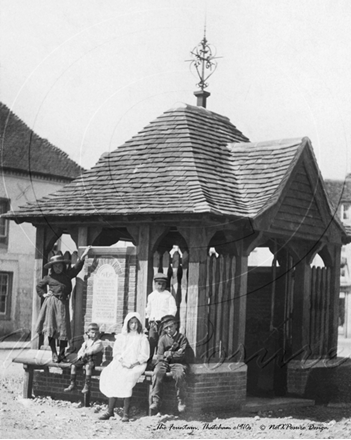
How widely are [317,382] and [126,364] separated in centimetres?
429

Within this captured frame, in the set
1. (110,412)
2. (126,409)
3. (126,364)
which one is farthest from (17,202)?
(126,409)

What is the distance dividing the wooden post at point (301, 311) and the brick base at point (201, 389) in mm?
1987

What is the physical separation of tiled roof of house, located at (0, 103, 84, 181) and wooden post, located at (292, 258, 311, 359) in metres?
17.0

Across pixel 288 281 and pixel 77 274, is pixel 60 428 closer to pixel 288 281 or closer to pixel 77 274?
pixel 77 274

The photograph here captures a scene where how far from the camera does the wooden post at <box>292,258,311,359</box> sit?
549 inches

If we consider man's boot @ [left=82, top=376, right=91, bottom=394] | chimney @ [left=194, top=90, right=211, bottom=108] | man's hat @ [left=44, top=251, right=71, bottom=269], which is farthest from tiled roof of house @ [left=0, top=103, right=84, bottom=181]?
man's boot @ [left=82, top=376, right=91, bottom=394]

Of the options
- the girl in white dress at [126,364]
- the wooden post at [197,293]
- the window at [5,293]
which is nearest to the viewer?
the girl in white dress at [126,364]

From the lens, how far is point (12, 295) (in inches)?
1208

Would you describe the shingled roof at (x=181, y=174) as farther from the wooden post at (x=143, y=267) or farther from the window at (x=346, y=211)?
the window at (x=346, y=211)

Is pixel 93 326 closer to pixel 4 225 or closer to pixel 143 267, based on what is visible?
pixel 143 267

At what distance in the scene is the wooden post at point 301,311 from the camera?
45.8ft

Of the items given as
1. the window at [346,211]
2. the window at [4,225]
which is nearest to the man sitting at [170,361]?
the window at [4,225]

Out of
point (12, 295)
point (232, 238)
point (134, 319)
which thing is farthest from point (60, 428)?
point (12, 295)

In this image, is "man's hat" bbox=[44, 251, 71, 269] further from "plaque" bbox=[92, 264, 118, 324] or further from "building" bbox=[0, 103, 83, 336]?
"building" bbox=[0, 103, 83, 336]
